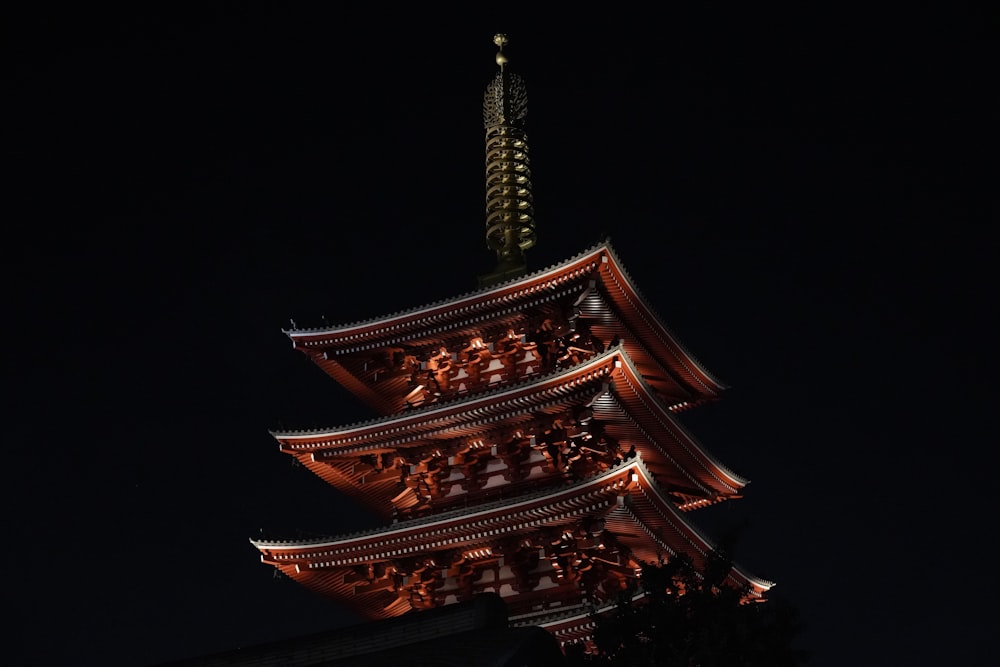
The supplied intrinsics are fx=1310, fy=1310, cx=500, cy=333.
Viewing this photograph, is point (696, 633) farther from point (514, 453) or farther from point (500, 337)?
point (500, 337)

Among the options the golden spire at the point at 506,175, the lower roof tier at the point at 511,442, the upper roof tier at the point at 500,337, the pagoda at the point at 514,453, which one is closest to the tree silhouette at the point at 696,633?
the pagoda at the point at 514,453

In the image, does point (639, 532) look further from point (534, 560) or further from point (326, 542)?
point (326, 542)

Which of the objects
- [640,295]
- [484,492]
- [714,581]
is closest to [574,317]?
[640,295]

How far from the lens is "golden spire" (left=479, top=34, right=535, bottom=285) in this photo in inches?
1668

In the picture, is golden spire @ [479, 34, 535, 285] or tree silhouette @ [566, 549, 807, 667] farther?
golden spire @ [479, 34, 535, 285]

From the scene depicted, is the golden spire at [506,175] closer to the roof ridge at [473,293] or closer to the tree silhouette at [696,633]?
the roof ridge at [473,293]

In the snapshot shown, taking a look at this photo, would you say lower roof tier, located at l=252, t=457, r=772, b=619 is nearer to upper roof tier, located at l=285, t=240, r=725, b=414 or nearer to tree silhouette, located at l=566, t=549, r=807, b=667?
upper roof tier, located at l=285, t=240, r=725, b=414

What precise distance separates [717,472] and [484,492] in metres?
8.00

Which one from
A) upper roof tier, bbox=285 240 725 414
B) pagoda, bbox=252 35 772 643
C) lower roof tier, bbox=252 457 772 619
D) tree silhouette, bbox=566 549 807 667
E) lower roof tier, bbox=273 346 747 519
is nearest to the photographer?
tree silhouette, bbox=566 549 807 667

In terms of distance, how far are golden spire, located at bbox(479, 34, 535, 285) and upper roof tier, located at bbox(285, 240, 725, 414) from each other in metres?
2.84

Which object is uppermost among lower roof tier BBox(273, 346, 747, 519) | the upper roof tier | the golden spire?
the golden spire

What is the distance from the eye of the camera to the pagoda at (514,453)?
113 ft

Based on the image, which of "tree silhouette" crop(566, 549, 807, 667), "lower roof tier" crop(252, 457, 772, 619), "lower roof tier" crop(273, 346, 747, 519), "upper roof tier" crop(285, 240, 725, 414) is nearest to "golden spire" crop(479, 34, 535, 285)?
"upper roof tier" crop(285, 240, 725, 414)

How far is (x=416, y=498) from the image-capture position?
38.5 m
